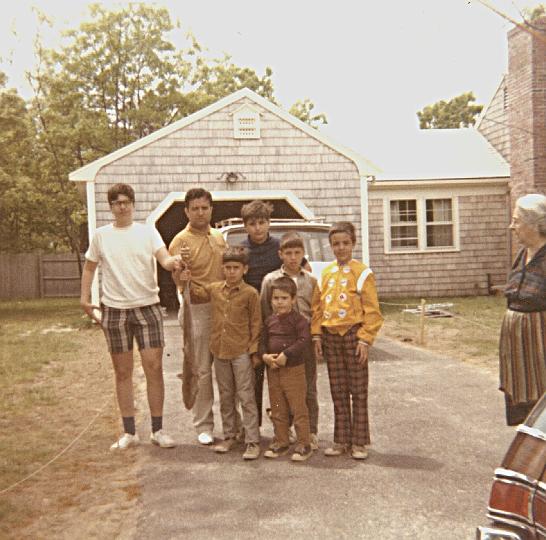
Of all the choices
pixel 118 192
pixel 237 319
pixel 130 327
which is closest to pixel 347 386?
pixel 237 319

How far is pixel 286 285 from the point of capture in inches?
193

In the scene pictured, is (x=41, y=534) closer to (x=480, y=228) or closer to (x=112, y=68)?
(x=480, y=228)

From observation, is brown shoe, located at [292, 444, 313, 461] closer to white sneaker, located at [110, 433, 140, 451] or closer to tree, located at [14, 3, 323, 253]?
white sneaker, located at [110, 433, 140, 451]

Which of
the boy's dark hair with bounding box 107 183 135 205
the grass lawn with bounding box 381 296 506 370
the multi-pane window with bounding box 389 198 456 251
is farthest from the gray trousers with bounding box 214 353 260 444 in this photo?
the multi-pane window with bounding box 389 198 456 251

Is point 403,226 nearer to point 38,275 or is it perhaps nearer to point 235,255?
point 235,255

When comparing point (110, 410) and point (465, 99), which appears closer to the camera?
point (110, 410)

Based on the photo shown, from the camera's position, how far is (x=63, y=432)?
615 cm

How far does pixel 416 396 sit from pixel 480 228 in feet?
44.0

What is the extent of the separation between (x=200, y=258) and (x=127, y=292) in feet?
1.95

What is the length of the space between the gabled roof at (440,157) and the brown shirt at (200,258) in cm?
1416

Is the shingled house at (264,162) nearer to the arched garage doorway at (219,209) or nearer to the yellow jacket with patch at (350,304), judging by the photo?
the arched garage doorway at (219,209)

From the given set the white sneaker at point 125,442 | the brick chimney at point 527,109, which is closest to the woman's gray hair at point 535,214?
the white sneaker at point 125,442

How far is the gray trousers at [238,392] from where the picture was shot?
5090 mm

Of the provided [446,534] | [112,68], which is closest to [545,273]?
[446,534]
